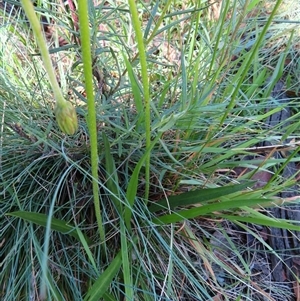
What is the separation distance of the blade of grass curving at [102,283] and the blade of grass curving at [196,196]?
14cm

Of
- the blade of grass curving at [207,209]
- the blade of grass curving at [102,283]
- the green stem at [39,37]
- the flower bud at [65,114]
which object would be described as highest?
the green stem at [39,37]

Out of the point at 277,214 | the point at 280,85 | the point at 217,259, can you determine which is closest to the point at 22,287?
the point at 217,259

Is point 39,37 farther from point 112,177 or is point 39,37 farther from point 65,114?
point 112,177

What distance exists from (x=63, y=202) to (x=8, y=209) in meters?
0.11

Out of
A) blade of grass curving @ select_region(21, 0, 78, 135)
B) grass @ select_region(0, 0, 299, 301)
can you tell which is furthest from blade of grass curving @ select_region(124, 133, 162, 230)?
blade of grass curving @ select_region(21, 0, 78, 135)

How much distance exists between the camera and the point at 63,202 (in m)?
0.84

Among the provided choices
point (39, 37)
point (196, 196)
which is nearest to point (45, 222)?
point (196, 196)

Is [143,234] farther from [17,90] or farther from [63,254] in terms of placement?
[17,90]

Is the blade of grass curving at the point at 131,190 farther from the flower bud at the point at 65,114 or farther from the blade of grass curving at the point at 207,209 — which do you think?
the flower bud at the point at 65,114

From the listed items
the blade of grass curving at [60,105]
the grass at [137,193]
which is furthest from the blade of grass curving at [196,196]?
the blade of grass curving at [60,105]

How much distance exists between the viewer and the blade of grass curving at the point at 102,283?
0.65 metres

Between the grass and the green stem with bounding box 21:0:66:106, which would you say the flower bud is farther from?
the grass

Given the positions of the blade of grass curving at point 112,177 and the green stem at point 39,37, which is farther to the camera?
the blade of grass curving at point 112,177

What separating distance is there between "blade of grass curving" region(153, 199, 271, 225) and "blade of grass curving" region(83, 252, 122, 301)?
110mm
